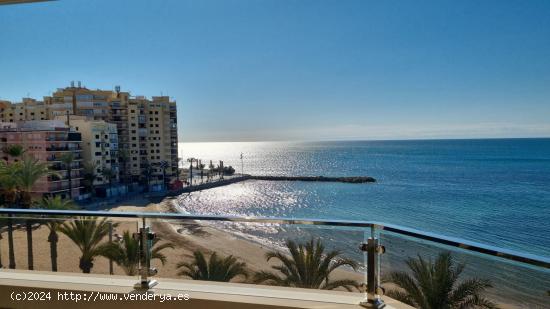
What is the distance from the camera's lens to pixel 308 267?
6.49 ft

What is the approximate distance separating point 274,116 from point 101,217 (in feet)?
211

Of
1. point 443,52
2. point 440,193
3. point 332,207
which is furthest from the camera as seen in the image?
point 443,52

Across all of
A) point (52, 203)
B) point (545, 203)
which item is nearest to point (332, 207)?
point (545, 203)

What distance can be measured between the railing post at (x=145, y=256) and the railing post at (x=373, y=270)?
122 cm

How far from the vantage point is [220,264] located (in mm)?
2111

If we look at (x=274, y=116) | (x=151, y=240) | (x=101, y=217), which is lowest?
(x=151, y=240)

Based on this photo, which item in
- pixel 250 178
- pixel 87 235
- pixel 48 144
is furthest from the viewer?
pixel 250 178

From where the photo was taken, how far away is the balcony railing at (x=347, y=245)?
1.41 m

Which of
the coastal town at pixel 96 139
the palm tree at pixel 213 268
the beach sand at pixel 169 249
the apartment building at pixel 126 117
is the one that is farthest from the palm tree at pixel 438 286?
the apartment building at pixel 126 117

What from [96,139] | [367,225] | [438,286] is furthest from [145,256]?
[96,139]

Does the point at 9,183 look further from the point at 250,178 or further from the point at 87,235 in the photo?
the point at 250,178

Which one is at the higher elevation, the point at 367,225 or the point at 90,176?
the point at 367,225

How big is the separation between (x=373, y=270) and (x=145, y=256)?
1.33 meters

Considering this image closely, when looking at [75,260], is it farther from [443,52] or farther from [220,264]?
[443,52]
